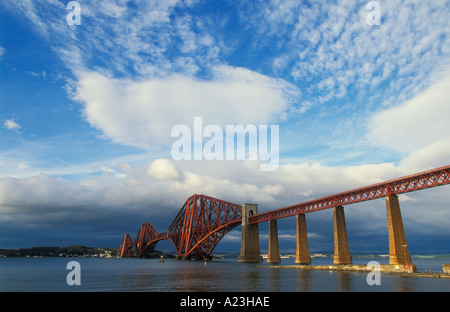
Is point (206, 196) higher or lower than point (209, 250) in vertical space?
higher

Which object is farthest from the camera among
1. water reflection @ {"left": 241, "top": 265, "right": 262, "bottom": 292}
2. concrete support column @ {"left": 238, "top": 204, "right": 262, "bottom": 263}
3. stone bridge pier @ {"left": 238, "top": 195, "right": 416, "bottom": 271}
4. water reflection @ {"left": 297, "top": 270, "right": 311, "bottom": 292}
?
concrete support column @ {"left": 238, "top": 204, "right": 262, "bottom": 263}

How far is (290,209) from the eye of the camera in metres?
96.6

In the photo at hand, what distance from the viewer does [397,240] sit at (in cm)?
5356

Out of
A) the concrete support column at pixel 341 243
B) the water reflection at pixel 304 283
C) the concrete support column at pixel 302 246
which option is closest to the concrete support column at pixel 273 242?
the concrete support column at pixel 302 246

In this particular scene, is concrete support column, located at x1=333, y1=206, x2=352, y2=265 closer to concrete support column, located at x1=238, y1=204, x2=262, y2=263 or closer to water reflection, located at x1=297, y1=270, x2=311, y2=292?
water reflection, located at x1=297, y1=270, x2=311, y2=292

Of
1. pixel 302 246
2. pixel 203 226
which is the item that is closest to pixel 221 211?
pixel 203 226

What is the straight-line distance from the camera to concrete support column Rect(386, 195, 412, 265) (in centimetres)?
5328

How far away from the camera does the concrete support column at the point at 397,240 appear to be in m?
53.3

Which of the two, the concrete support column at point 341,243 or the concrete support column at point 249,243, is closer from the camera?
the concrete support column at point 341,243

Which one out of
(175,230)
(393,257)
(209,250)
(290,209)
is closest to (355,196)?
(393,257)

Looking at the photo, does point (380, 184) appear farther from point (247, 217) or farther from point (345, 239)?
point (247, 217)

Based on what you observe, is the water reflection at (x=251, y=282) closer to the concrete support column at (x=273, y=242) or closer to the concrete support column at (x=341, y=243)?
the concrete support column at (x=341, y=243)

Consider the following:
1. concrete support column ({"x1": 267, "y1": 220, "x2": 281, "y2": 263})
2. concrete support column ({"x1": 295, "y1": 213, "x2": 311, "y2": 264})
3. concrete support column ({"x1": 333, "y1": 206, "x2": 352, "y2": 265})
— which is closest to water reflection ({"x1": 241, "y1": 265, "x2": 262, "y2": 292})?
concrete support column ({"x1": 333, "y1": 206, "x2": 352, "y2": 265})
